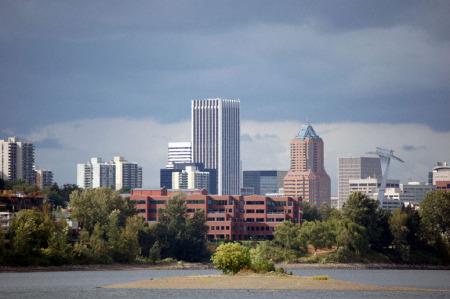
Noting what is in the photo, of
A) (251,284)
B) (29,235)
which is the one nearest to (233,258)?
(251,284)

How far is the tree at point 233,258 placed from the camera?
427 feet

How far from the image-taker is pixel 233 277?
127 m

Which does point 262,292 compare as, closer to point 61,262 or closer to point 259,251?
point 259,251

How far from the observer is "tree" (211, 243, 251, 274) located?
130 meters

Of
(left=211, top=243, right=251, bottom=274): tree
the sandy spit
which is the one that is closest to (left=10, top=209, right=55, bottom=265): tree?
the sandy spit

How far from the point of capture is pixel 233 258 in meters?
130

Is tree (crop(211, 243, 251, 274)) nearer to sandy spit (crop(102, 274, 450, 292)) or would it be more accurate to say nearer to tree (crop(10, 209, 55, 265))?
sandy spit (crop(102, 274, 450, 292))

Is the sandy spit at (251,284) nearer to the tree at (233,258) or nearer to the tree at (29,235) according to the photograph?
the tree at (233,258)

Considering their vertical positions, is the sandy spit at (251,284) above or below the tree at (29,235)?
below

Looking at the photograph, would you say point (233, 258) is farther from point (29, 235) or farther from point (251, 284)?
point (29, 235)

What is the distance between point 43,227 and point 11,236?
743 cm

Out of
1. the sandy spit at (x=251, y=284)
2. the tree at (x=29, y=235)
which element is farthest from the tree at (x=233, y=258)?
the tree at (x=29, y=235)

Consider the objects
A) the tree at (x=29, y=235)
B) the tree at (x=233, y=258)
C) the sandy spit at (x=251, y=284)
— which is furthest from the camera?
the tree at (x=29, y=235)

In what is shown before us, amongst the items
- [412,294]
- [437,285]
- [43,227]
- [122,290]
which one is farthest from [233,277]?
[43,227]
